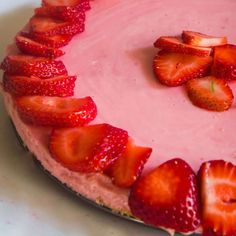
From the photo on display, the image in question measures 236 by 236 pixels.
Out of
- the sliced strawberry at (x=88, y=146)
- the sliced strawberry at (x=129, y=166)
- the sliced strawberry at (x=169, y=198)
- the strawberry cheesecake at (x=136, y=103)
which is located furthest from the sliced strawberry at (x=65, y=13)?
the sliced strawberry at (x=169, y=198)

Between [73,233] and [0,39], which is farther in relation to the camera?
[0,39]

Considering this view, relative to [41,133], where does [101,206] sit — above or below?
below

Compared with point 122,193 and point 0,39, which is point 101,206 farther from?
point 0,39

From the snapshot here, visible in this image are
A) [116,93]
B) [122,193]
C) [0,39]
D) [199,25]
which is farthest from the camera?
[0,39]

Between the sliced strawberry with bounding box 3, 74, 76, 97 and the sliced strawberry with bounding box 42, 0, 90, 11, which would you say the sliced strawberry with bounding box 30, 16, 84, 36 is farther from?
the sliced strawberry with bounding box 3, 74, 76, 97

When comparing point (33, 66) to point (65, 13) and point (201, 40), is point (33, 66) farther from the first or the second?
point (201, 40)

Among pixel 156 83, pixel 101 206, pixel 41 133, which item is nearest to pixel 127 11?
pixel 156 83

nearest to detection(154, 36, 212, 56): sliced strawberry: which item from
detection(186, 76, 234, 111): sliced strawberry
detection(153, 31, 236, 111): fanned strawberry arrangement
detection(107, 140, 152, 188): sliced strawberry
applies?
detection(153, 31, 236, 111): fanned strawberry arrangement
